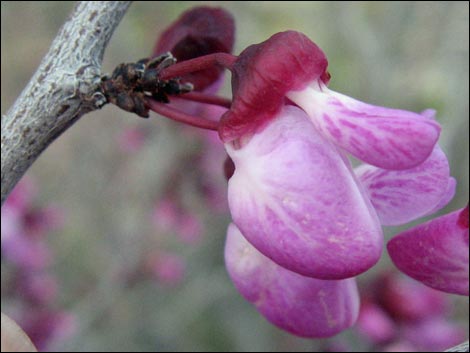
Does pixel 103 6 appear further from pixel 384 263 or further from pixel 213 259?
pixel 213 259

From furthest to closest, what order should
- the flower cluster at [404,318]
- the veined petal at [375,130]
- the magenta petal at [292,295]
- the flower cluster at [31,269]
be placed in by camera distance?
the flower cluster at [31,269]
the flower cluster at [404,318]
the magenta petal at [292,295]
the veined petal at [375,130]

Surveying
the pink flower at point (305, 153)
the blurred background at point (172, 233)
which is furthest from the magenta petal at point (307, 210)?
the blurred background at point (172, 233)

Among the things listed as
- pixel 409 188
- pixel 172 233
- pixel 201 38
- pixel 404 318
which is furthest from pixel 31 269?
pixel 409 188

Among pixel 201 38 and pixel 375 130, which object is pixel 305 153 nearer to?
pixel 375 130

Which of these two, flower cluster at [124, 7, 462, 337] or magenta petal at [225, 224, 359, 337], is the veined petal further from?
magenta petal at [225, 224, 359, 337]

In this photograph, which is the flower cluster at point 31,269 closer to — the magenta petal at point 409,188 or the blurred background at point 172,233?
the blurred background at point 172,233

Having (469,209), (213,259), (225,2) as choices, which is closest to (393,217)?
(469,209)
